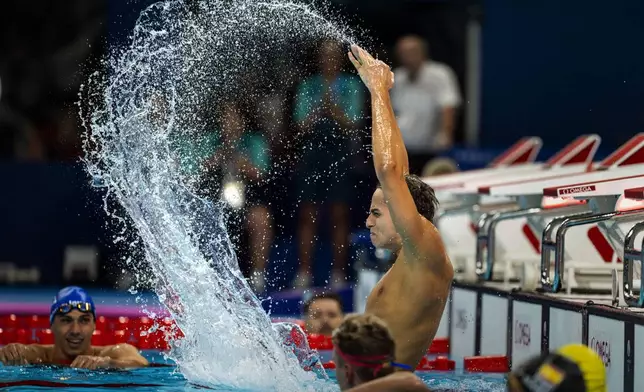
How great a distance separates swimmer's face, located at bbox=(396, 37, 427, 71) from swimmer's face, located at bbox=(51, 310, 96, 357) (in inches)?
233

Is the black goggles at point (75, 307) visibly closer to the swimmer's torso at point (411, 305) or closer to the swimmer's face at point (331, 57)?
the swimmer's torso at point (411, 305)

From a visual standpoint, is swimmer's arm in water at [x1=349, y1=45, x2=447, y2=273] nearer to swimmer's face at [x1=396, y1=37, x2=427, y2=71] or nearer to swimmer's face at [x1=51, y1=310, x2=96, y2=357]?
swimmer's face at [x1=51, y1=310, x2=96, y2=357]

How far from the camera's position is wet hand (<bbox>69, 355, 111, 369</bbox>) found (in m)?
6.40

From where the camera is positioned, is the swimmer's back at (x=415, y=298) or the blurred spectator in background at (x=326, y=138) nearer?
the swimmer's back at (x=415, y=298)

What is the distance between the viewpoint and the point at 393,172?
470 cm

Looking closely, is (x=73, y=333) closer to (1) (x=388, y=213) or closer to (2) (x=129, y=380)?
(2) (x=129, y=380)

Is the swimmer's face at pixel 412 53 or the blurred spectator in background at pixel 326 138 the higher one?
the swimmer's face at pixel 412 53

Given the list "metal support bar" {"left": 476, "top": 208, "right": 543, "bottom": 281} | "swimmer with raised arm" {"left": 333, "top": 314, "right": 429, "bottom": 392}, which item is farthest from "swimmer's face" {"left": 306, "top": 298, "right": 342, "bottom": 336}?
"swimmer with raised arm" {"left": 333, "top": 314, "right": 429, "bottom": 392}

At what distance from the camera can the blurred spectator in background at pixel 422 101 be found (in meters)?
11.9

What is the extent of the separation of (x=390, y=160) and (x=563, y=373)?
1.56 m

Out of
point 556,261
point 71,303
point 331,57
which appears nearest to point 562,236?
point 556,261

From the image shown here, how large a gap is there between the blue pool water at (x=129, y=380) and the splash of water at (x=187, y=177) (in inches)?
4.7

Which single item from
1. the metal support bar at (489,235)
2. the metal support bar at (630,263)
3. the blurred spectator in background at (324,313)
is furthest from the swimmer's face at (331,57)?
the metal support bar at (630,263)

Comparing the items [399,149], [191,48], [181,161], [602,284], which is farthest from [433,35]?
[399,149]
